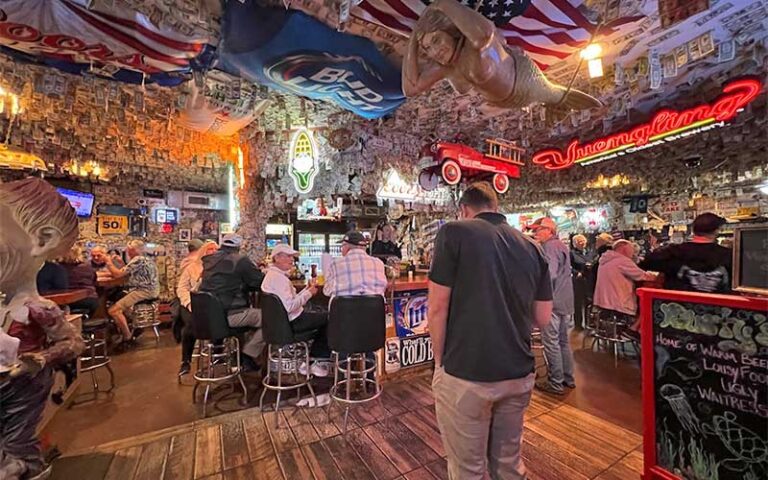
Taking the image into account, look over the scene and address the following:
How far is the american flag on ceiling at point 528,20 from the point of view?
2240 millimetres

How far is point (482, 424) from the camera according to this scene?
1.47 m

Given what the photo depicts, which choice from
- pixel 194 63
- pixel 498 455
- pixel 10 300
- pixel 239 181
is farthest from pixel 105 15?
pixel 239 181

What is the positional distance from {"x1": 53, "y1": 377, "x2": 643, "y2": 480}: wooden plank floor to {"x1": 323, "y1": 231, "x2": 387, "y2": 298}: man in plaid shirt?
1.15 meters

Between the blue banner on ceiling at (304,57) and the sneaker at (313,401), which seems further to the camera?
the sneaker at (313,401)

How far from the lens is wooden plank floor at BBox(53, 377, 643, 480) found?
218 cm

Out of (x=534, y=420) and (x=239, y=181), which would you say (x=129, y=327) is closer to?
(x=239, y=181)

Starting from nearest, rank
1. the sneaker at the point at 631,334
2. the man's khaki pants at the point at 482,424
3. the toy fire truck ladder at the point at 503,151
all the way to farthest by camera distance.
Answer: the man's khaki pants at the point at 482,424, the sneaker at the point at 631,334, the toy fire truck ladder at the point at 503,151

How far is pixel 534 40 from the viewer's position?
2.60 m

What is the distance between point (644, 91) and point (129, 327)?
28.2 ft

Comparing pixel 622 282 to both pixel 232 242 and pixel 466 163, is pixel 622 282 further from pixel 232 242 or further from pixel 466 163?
pixel 232 242

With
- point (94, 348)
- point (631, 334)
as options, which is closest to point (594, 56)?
point (631, 334)

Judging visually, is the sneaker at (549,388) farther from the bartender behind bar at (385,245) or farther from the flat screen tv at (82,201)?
the flat screen tv at (82,201)

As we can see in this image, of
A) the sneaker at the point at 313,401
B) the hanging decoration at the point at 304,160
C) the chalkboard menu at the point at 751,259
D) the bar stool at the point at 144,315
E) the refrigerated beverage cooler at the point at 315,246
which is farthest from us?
the refrigerated beverage cooler at the point at 315,246

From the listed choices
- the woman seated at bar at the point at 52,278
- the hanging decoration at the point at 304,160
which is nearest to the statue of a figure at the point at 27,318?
the woman seated at bar at the point at 52,278
